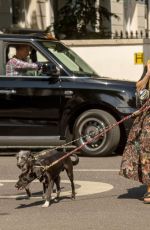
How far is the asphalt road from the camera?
679cm

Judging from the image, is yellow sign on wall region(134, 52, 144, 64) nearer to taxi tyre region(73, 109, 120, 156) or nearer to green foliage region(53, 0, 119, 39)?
green foliage region(53, 0, 119, 39)

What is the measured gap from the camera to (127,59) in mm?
19906

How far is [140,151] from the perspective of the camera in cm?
774

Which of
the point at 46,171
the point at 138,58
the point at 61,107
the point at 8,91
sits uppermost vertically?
the point at 138,58

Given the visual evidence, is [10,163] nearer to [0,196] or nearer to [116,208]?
[0,196]

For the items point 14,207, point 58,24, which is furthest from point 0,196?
point 58,24

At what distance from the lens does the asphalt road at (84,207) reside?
6.79 metres

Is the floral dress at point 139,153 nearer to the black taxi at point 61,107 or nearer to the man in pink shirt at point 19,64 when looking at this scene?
the black taxi at point 61,107

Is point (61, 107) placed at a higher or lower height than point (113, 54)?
lower

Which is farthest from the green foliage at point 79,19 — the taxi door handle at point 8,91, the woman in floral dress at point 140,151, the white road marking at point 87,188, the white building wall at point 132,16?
the woman in floral dress at point 140,151

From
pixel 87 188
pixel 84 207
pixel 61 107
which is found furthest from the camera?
pixel 61 107

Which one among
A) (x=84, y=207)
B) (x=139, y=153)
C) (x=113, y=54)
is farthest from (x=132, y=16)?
(x=84, y=207)

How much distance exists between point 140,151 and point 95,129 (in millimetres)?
3799

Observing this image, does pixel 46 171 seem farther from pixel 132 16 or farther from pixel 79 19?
pixel 132 16
